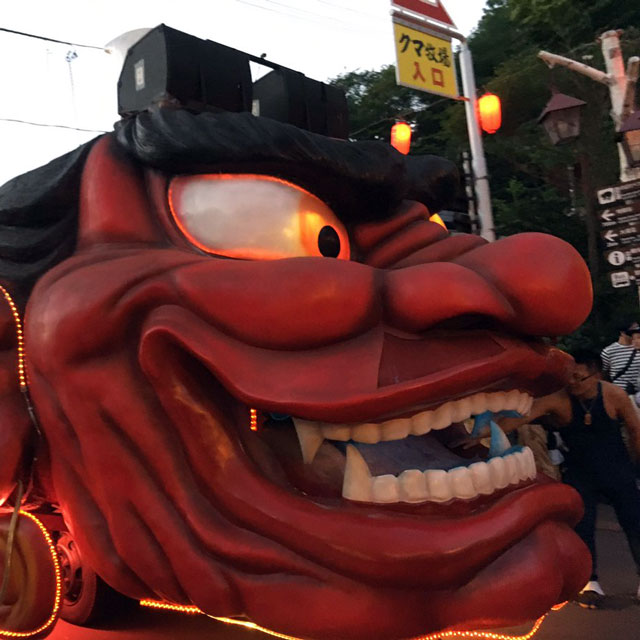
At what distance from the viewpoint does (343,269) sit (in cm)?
171

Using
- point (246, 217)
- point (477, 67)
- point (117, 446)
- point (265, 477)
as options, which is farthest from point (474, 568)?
point (477, 67)

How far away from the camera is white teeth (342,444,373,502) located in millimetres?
1700

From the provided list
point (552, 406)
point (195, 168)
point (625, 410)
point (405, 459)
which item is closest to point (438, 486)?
point (405, 459)

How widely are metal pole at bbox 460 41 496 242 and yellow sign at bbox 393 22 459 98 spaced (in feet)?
2.19

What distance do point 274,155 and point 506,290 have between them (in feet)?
2.26

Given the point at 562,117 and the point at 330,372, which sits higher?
the point at 562,117

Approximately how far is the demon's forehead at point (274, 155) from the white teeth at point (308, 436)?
0.64m

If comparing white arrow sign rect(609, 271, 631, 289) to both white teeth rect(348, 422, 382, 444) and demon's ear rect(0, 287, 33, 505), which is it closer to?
white teeth rect(348, 422, 382, 444)

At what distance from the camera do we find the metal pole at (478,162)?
22.7ft

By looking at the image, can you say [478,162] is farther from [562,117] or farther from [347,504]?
[347,504]

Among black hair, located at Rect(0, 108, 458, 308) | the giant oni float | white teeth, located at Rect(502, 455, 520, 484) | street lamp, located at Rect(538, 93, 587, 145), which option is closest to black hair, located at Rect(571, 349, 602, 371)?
the giant oni float

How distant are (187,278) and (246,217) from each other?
27 cm

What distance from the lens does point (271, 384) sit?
1673mm

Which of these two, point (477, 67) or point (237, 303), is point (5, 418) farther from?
point (477, 67)
